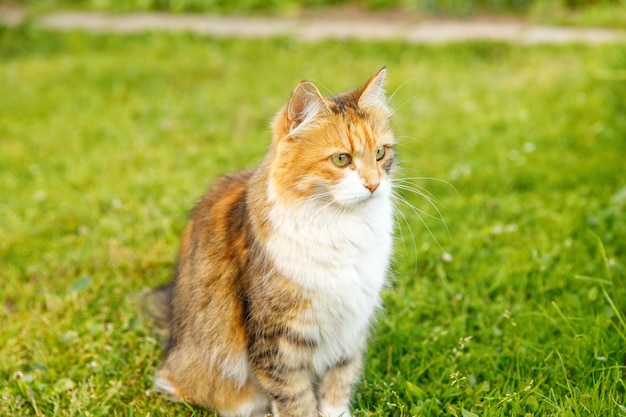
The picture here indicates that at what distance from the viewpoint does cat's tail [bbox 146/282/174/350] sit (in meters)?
2.99

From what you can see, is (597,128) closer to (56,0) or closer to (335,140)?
(335,140)

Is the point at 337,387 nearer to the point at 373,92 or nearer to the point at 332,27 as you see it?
the point at 373,92

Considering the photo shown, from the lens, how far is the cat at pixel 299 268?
7.48ft

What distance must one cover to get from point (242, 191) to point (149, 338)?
92 cm

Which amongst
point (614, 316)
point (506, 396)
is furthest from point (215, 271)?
point (614, 316)

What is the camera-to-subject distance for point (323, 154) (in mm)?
2270

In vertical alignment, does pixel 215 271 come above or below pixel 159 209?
above

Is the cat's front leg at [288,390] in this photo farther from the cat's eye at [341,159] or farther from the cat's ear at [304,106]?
the cat's ear at [304,106]

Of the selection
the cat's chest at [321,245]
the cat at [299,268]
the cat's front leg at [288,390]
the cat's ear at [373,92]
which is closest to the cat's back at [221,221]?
the cat at [299,268]

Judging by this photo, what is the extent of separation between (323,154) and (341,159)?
0.24 ft

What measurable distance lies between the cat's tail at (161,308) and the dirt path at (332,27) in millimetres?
5633

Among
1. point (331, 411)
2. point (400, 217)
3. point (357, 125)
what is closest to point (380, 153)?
point (357, 125)

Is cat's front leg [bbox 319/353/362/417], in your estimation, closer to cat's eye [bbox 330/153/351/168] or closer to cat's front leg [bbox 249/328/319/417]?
cat's front leg [bbox 249/328/319/417]

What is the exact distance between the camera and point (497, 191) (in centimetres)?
439
